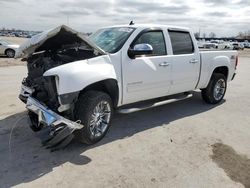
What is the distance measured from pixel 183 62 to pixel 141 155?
Result: 274 centimetres

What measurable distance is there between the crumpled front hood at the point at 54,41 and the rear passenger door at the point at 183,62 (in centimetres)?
202

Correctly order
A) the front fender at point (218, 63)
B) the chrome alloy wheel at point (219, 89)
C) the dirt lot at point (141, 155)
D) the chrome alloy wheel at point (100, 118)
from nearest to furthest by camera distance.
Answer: the dirt lot at point (141, 155) < the chrome alloy wheel at point (100, 118) < the front fender at point (218, 63) < the chrome alloy wheel at point (219, 89)

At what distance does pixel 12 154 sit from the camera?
4.56 metres

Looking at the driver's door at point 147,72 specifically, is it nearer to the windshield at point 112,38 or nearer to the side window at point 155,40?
the side window at point 155,40

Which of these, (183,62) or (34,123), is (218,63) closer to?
(183,62)

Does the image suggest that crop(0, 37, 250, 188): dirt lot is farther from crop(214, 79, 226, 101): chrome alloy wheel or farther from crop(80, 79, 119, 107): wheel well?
crop(214, 79, 226, 101): chrome alloy wheel

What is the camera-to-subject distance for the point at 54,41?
5391 millimetres

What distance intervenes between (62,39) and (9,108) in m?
2.61

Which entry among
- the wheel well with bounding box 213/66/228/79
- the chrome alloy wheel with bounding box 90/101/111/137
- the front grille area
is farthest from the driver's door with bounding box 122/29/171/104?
the wheel well with bounding box 213/66/228/79

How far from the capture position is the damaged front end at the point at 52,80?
4.36 meters

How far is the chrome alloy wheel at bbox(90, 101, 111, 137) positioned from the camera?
4.89m

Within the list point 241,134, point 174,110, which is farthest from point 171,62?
point 241,134

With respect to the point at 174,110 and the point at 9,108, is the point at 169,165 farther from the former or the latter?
the point at 9,108

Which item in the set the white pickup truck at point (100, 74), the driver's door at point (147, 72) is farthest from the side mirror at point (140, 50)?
the driver's door at point (147, 72)
